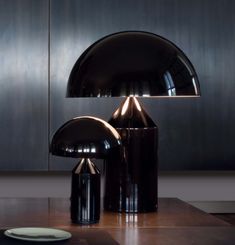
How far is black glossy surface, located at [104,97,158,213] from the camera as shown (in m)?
2.09

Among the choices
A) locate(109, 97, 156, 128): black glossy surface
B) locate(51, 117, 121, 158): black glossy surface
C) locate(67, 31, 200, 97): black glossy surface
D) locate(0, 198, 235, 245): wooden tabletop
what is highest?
locate(67, 31, 200, 97): black glossy surface

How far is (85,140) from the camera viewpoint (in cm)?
187

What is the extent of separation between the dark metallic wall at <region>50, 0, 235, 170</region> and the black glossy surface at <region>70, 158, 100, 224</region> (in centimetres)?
216

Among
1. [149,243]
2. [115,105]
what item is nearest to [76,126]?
[149,243]

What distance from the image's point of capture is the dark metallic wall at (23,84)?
405 centimetres

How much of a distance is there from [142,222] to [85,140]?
11.5 inches

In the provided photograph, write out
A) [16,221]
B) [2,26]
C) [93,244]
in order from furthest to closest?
[2,26] < [16,221] < [93,244]

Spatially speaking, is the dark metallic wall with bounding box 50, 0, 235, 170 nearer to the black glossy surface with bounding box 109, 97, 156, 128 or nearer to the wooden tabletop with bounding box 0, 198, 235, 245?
the wooden tabletop with bounding box 0, 198, 235, 245

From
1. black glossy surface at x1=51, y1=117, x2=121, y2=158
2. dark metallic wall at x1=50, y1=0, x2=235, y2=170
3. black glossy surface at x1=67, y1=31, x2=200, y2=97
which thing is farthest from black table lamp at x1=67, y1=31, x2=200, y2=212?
dark metallic wall at x1=50, y1=0, x2=235, y2=170

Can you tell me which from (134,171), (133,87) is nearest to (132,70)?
(133,87)

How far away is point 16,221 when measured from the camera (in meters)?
1.90

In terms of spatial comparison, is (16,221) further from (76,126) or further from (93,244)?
(93,244)

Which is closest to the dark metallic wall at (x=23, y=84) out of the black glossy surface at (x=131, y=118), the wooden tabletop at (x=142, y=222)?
the wooden tabletop at (x=142, y=222)

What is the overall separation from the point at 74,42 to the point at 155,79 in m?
2.18
